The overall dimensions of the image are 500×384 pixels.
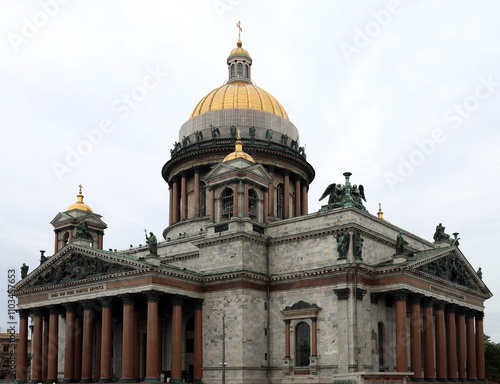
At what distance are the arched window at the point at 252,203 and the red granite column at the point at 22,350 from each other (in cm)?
2295

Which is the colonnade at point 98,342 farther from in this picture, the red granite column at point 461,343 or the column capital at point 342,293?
the red granite column at point 461,343

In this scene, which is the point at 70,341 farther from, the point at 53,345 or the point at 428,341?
the point at 428,341

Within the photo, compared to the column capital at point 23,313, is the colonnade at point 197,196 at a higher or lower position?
higher

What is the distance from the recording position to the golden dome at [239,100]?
6862cm

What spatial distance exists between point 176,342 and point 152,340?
194cm

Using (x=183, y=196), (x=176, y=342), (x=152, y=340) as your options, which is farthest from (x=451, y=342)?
(x=183, y=196)

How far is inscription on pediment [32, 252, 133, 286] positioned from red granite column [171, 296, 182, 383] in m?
4.62

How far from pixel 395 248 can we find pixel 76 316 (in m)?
27.9

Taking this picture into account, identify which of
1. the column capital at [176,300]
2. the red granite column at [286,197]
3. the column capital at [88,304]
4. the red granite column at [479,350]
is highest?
the red granite column at [286,197]

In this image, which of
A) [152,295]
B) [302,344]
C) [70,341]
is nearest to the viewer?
[152,295]

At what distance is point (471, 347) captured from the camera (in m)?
60.7

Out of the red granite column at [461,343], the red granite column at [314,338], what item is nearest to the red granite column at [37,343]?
the red granite column at [314,338]

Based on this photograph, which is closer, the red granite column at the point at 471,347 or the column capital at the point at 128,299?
the column capital at the point at 128,299

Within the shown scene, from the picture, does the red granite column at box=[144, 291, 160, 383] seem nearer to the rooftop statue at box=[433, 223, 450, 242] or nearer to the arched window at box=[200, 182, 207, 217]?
the arched window at box=[200, 182, 207, 217]
